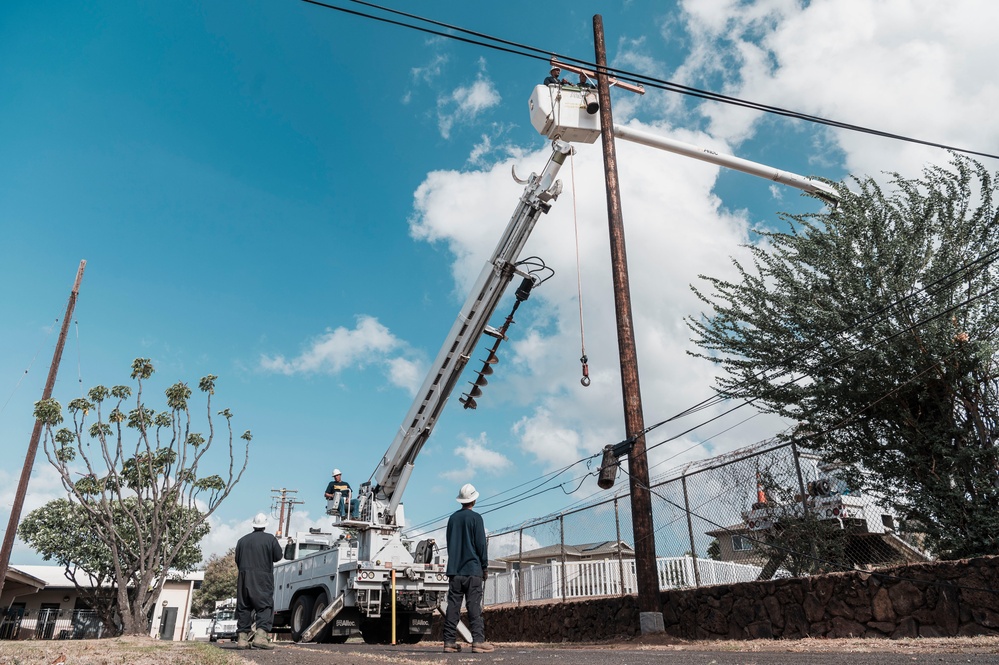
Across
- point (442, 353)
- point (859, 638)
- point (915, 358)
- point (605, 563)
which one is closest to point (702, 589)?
point (859, 638)

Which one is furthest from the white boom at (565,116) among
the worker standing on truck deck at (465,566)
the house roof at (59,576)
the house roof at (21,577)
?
the house roof at (59,576)

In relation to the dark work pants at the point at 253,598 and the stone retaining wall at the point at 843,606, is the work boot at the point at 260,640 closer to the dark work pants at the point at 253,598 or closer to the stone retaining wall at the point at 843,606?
the dark work pants at the point at 253,598

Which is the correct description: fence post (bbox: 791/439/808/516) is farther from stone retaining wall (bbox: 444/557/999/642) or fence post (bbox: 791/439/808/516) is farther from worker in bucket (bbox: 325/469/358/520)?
worker in bucket (bbox: 325/469/358/520)

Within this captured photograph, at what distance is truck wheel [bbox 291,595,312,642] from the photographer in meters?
13.2

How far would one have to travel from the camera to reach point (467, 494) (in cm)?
812

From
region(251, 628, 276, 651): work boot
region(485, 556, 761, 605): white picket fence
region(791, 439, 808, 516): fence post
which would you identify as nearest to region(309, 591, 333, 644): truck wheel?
region(485, 556, 761, 605): white picket fence

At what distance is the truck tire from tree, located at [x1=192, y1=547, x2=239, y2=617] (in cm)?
4887

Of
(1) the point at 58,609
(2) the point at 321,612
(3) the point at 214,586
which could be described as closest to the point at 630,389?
(2) the point at 321,612

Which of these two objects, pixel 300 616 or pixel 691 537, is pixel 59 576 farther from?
pixel 691 537

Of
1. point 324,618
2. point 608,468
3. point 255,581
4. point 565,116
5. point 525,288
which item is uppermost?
point 565,116

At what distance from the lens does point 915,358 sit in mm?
9125

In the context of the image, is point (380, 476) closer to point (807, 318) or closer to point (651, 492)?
point (651, 492)

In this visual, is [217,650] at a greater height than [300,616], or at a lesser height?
lesser

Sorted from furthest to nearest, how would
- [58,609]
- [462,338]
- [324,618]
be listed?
[58,609] < [462,338] < [324,618]
